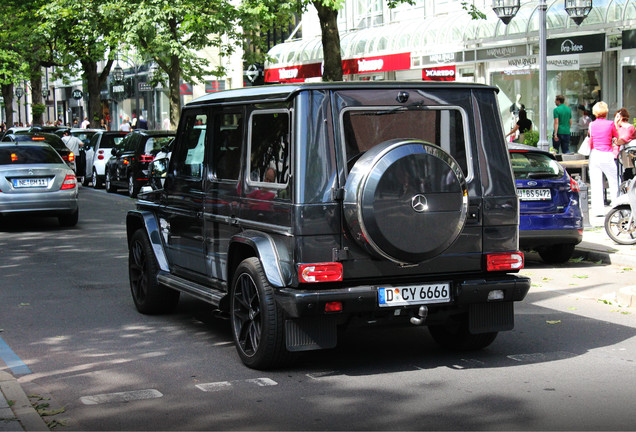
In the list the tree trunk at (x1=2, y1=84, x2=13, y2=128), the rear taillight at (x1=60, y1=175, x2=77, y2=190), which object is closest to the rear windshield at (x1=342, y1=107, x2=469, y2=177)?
the rear taillight at (x1=60, y1=175, x2=77, y2=190)

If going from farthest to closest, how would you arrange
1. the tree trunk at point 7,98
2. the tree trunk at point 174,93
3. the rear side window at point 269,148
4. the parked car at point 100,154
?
the tree trunk at point 7,98, the tree trunk at point 174,93, the parked car at point 100,154, the rear side window at point 269,148

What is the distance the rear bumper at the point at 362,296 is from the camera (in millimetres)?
6445

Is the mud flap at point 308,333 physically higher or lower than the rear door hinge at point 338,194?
lower

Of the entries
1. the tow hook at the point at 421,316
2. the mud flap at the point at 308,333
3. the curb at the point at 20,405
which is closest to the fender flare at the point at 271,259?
the mud flap at the point at 308,333

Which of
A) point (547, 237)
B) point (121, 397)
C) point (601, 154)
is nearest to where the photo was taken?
point (121, 397)

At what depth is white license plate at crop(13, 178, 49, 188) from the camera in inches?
699

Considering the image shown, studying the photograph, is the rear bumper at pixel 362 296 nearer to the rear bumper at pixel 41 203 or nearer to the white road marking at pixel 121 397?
the white road marking at pixel 121 397

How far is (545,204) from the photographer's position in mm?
12406

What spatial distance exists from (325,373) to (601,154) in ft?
39.3

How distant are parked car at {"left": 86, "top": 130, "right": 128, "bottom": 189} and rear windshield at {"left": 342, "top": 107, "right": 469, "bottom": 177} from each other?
2426 centimetres

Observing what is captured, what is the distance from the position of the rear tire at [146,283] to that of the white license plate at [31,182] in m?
8.71

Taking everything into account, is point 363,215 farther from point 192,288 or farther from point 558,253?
point 558,253

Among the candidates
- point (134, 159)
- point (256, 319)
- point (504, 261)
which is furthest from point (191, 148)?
point (134, 159)

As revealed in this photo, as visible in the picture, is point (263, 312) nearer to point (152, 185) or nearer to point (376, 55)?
point (152, 185)
